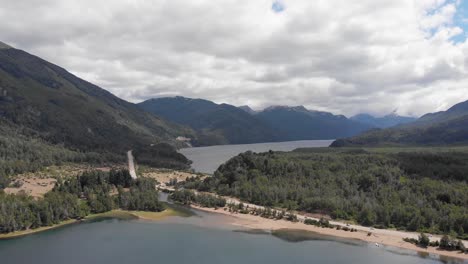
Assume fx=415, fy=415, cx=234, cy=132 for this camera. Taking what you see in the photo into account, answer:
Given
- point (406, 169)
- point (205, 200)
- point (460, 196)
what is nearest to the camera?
point (460, 196)

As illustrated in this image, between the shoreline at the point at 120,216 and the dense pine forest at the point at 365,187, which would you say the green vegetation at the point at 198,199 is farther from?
the dense pine forest at the point at 365,187

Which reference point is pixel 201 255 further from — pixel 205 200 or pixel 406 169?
pixel 406 169

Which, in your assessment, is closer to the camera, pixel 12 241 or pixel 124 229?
pixel 12 241

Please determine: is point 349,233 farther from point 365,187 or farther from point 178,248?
point 178,248

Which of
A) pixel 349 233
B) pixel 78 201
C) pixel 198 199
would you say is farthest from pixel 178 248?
pixel 198 199

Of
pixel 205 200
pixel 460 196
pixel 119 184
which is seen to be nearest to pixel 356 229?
pixel 460 196

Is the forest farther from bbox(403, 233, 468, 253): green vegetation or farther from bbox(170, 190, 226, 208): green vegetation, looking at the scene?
bbox(403, 233, 468, 253): green vegetation

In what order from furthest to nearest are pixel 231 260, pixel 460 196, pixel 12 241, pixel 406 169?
pixel 406 169, pixel 460 196, pixel 12 241, pixel 231 260
